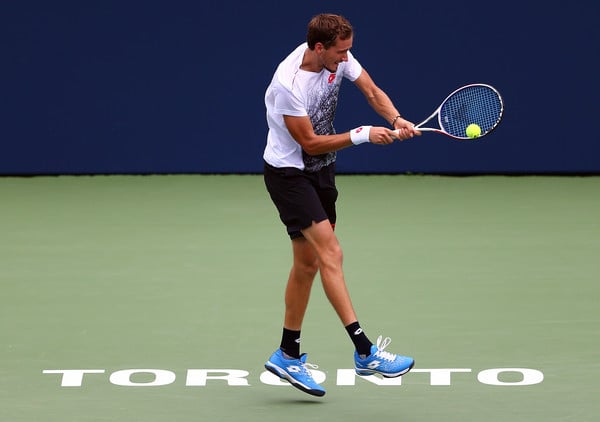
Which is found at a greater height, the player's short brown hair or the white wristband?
the player's short brown hair

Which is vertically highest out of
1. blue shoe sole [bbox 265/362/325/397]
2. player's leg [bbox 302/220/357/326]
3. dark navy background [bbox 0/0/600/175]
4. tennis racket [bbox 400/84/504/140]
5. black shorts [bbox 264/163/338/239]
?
dark navy background [bbox 0/0/600/175]

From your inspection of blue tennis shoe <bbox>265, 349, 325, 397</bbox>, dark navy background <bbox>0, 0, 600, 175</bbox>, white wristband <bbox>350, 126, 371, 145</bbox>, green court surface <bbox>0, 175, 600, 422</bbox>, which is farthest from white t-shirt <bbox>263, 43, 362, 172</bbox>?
dark navy background <bbox>0, 0, 600, 175</bbox>

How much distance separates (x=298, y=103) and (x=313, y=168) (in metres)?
0.39

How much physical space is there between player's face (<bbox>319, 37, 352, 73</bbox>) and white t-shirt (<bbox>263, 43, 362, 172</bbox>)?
0.11 metres

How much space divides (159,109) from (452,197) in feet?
9.99

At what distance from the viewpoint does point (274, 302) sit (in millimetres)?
8250

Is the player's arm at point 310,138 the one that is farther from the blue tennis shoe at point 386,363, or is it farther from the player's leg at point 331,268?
the blue tennis shoe at point 386,363

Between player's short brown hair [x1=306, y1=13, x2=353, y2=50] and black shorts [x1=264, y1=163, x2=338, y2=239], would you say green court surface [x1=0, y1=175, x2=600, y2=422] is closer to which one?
black shorts [x1=264, y1=163, x2=338, y2=239]

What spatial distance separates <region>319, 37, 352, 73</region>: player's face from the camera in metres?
6.25

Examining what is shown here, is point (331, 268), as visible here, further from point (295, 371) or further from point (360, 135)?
point (360, 135)

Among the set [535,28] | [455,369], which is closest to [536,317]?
[455,369]

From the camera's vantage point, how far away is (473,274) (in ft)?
29.5

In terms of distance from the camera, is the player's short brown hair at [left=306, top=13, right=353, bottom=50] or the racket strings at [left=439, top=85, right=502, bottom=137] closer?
the player's short brown hair at [left=306, top=13, right=353, bottom=50]

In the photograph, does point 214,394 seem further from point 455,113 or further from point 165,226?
point 165,226
